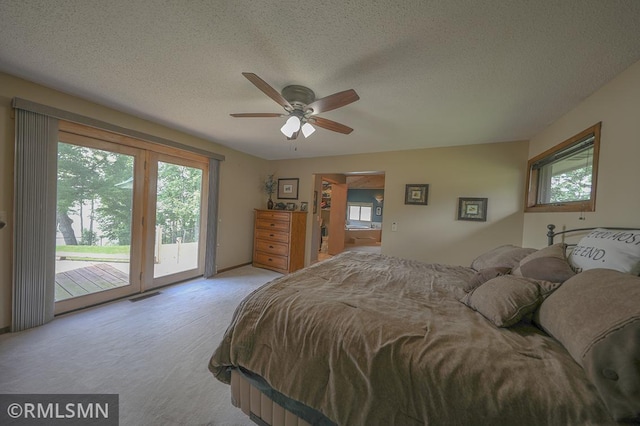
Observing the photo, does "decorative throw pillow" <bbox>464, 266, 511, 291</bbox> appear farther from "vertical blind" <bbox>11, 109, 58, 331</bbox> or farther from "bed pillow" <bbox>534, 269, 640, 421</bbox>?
"vertical blind" <bbox>11, 109, 58, 331</bbox>

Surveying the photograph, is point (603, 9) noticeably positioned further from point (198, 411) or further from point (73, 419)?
point (73, 419)

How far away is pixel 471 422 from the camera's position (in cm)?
75

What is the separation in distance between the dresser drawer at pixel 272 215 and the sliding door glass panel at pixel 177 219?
1158 mm

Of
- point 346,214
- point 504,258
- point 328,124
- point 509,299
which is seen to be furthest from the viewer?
point 346,214

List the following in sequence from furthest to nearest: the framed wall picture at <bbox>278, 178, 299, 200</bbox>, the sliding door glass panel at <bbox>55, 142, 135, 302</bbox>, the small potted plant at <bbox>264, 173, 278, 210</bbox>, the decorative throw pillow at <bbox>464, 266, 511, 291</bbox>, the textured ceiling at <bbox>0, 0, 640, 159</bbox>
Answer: the small potted plant at <bbox>264, 173, 278, 210</bbox> < the framed wall picture at <bbox>278, 178, 299, 200</bbox> < the sliding door glass panel at <bbox>55, 142, 135, 302</bbox> < the decorative throw pillow at <bbox>464, 266, 511, 291</bbox> < the textured ceiling at <bbox>0, 0, 640, 159</bbox>

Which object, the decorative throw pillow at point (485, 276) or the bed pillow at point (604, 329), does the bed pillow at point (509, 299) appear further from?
the decorative throw pillow at point (485, 276)

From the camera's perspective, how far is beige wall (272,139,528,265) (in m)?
3.05

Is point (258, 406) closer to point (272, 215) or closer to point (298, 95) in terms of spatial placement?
point (298, 95)

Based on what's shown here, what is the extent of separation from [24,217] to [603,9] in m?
4.52

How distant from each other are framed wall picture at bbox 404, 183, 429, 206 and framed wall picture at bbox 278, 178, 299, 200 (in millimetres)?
2281

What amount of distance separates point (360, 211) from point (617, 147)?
8.49 meters

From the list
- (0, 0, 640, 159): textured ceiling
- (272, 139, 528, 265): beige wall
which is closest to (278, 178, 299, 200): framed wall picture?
(272, 139, 528, 265): beige wall

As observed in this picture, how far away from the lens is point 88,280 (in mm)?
2623

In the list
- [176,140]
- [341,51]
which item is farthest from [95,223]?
[341,51]
